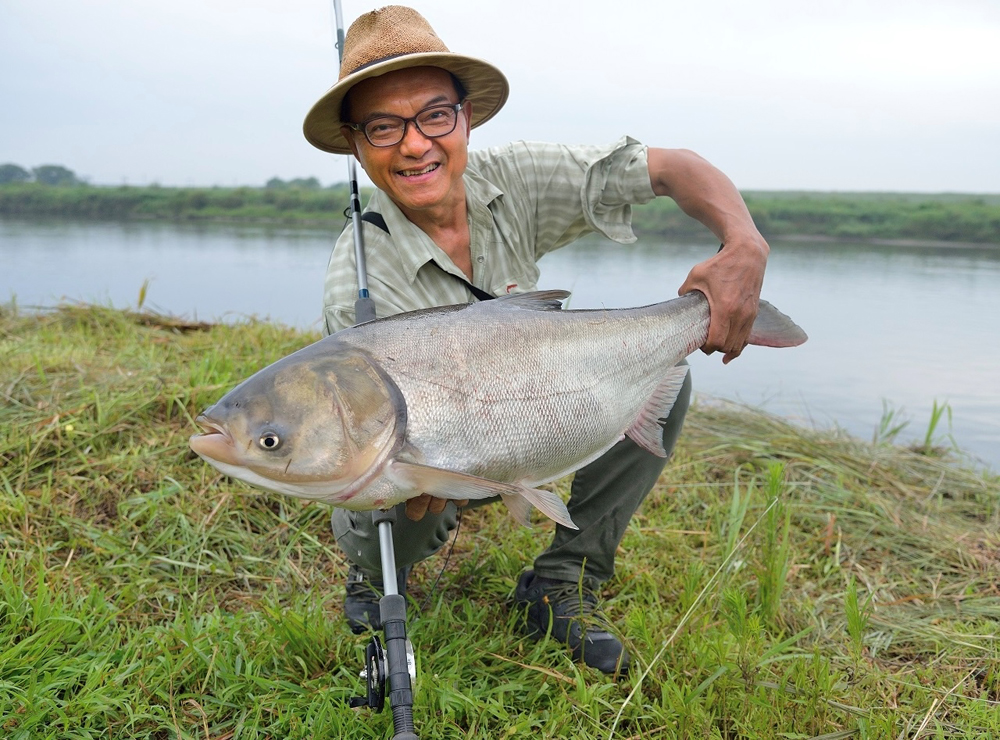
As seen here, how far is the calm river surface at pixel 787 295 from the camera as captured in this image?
6.35m

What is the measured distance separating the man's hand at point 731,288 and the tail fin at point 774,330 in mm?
40

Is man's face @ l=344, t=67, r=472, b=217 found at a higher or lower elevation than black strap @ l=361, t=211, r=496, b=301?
higher

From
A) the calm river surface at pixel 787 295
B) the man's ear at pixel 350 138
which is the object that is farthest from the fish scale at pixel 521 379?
the calm river surface at pixel 787 295

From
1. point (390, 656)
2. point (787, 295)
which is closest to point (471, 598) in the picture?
point (390, 656)

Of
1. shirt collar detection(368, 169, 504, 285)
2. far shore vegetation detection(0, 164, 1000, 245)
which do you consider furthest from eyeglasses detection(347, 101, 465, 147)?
far shore vegetation detection(0, 164, 1000, 245)

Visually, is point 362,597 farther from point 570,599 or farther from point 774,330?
point 774,330

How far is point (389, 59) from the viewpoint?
8.31 ft

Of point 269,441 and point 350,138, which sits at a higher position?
point 350,138

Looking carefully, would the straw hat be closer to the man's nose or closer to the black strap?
the man's nose

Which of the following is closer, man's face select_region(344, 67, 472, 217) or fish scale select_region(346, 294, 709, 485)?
fish scale select_region(346, 294, 709, 485)

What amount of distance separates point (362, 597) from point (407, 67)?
1791 mm

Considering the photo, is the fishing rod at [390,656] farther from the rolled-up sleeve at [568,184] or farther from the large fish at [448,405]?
the rolled-up sleeve at [568,184]

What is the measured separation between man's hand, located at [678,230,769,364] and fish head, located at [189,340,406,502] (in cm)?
112

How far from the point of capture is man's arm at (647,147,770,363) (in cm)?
254
